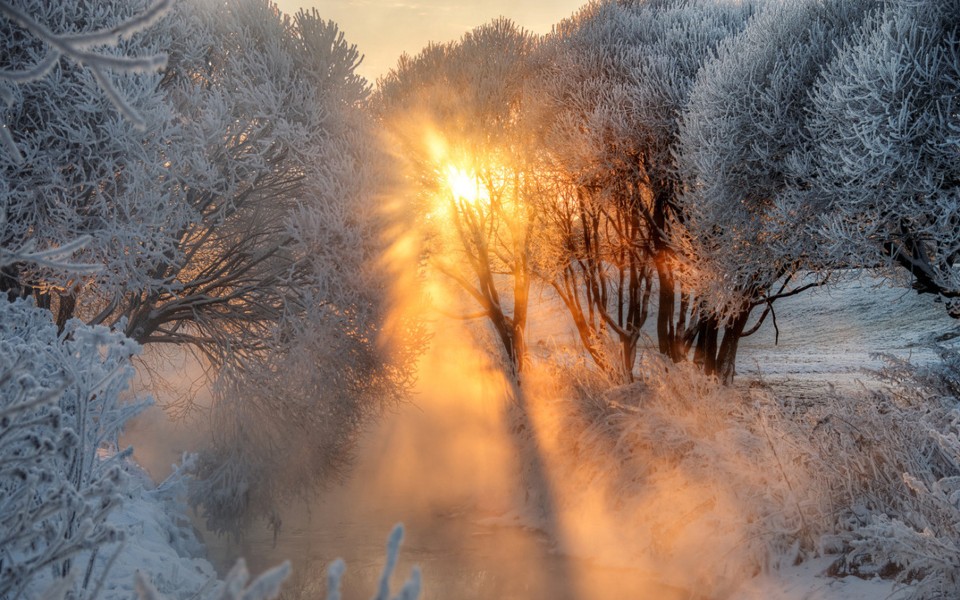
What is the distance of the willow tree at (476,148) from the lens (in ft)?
57.0

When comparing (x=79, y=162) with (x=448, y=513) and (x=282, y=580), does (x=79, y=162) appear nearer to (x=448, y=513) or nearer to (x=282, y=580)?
(x=448, y=513)

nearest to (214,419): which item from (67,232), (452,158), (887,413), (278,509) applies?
(278,509)

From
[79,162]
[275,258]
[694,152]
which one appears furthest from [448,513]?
[79,162]

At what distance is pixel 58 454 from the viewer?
3.71 m

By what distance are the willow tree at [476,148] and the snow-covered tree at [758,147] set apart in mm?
4444

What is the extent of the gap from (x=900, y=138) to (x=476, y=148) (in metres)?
8.79

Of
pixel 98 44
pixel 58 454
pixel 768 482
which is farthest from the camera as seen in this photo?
pixel 768 482

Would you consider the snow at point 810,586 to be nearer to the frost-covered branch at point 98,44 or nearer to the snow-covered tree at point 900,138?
the snow-covered tree at point 900,138

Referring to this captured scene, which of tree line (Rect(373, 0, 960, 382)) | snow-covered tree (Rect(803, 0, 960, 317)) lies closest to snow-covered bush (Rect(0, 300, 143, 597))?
snow-covered tree (Rect(803, 0, 960, 317))

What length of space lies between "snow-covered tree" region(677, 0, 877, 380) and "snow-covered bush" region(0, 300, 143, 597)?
1058 cm

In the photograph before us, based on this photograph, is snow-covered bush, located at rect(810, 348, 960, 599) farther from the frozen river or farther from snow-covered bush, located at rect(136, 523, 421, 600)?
snow-covered bush, located at rect(136, 523, 421, 600)

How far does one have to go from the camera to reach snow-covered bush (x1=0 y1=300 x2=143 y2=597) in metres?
2.65

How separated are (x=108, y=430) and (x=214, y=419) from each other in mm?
10312

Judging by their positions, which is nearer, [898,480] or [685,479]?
[898,480]
